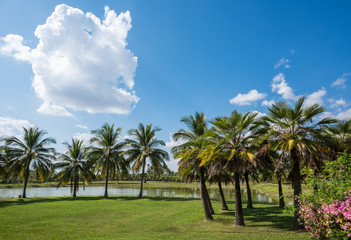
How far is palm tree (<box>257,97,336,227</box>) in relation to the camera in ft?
40.5

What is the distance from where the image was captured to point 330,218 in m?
7.56

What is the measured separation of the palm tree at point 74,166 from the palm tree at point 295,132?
29.2m

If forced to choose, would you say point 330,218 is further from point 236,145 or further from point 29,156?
point 29,156

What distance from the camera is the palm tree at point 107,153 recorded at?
32.7 metres

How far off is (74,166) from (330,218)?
115 ft

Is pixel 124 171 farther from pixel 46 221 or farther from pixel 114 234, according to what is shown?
pixel 114 234

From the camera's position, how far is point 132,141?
33469 mm

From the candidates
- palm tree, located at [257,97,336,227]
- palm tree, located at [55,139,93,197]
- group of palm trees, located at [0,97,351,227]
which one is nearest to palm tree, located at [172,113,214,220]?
group of palm trees, located at [0,97,351,227]

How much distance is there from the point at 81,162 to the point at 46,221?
2090 centimetres

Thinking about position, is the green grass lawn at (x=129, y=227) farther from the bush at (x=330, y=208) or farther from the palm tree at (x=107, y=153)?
the palm tree at (x=107, y=153)

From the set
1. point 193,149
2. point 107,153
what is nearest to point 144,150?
point 107,153

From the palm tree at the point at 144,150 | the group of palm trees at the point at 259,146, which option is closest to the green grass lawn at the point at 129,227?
the group of palm trees at the point at 259,146

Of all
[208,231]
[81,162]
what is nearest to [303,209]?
[208,231]

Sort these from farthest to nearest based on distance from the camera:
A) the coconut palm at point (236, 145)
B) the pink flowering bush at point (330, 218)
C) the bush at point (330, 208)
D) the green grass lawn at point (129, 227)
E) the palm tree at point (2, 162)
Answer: the palm tree at point (2, 162) → the coconut palm at point (236, 145) → the green grass lawn at point (129, 227) → the bush at point (330, 208) → the pink flowering bush at point (330, 218)
